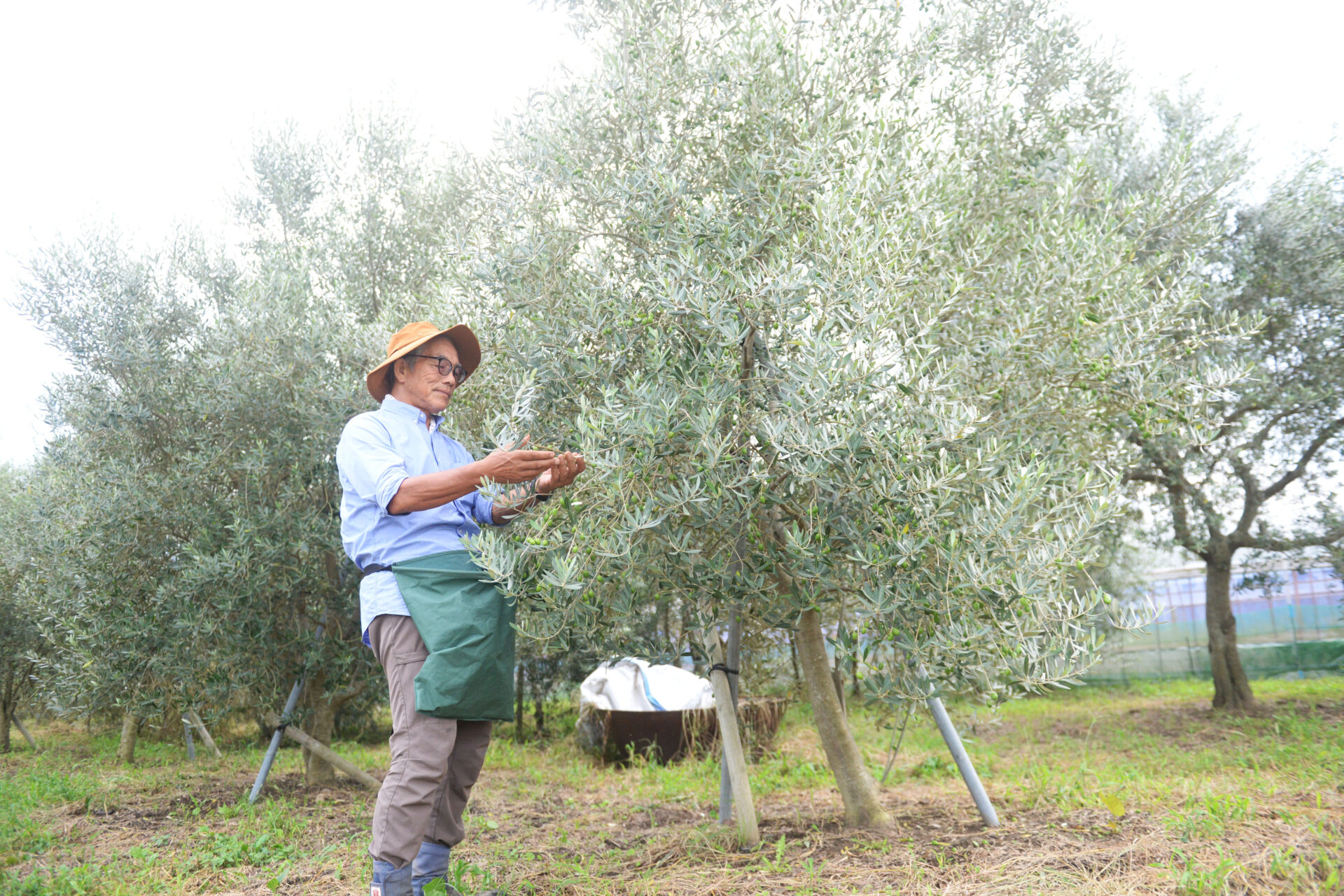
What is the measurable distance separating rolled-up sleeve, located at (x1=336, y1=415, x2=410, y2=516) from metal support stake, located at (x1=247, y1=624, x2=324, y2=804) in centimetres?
402

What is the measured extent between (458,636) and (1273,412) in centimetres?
1095

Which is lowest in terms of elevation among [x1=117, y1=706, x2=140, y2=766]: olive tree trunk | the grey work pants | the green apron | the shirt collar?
[x1=117, y1=706, x2=140, y2=766]: olive tree trunk

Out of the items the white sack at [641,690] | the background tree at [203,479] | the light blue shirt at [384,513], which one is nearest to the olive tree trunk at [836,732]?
the light blue shirt at [384,513]

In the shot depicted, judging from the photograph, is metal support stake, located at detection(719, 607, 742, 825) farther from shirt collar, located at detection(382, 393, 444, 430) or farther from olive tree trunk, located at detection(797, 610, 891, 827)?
shirt collar, located at detection(382, 393, 444, 430)

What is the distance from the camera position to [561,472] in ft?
12.2

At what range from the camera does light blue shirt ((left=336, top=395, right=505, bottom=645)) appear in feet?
12.2

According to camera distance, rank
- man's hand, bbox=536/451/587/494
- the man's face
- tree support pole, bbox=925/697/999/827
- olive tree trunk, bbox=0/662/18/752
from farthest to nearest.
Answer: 1. olive tree trunk, bbox=0/662/18/752
2. tree support pole, bbox=925/697/999/827
3. the man's face
4. man's hand, bbox=536/451/587/494

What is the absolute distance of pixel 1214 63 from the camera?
1114cm

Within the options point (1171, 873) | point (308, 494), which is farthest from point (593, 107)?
point (1171, 873)

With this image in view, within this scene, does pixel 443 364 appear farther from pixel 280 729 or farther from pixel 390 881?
pixel 280 729

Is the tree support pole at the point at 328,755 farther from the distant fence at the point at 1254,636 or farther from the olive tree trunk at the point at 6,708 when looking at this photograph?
the distant fence at the point at 1254,636

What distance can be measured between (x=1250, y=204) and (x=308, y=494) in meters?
11.0

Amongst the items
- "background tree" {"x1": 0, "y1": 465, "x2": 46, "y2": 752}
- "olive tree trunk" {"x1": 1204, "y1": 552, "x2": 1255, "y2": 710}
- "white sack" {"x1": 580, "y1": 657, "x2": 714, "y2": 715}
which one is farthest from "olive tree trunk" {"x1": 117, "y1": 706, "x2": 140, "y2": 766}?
"olive tree trunk" {"x1": 1204, "y1": 552, "x2": 1255, "y2": 710}

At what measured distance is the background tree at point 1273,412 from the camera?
32.4ft
